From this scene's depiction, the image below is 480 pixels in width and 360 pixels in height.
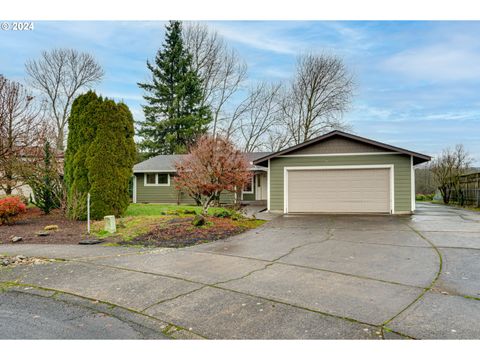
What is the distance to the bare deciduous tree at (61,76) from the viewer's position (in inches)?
893

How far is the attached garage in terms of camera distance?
1323 centimetres

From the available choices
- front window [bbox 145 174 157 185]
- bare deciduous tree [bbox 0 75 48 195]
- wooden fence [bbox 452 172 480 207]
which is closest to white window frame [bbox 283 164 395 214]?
wooden fence [bbox 452 172 480 207]

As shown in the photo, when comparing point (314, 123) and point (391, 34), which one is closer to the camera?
point (391, 34)

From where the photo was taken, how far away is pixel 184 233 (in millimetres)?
8367

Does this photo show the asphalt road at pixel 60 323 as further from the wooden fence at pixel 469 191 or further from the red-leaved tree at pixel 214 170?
the wooden fence at pixel 469 191

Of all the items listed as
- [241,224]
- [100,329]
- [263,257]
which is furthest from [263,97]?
[100,329]

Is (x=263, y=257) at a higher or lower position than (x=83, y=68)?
lower

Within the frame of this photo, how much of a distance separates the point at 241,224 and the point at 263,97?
910 inches

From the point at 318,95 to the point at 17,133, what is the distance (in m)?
23.0

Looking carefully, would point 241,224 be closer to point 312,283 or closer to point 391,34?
point 312,283

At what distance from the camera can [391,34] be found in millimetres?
4848
